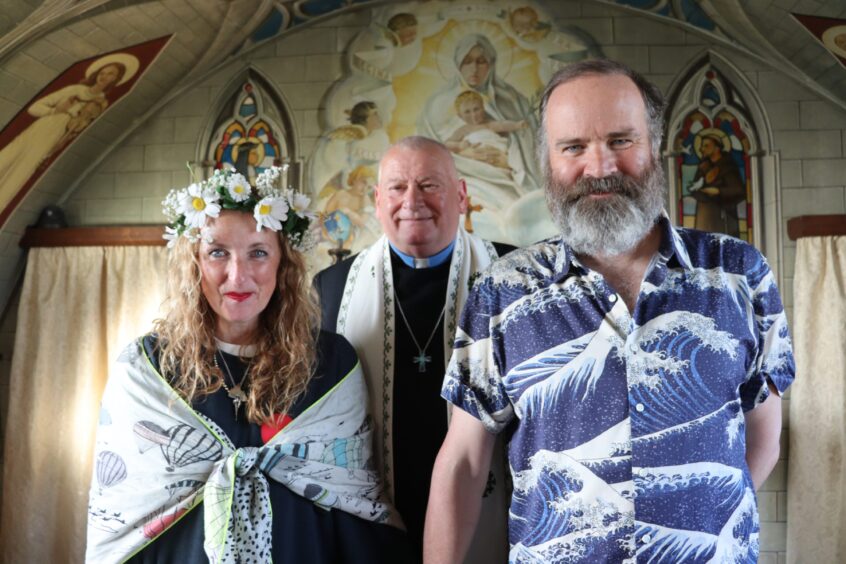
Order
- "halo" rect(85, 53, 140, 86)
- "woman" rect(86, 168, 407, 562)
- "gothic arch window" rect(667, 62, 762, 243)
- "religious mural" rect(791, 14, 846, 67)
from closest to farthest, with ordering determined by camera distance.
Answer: "woman" rect(86, 168, 407, 562), "religious mural" rect(791, 14, 846, 67), "halo" rect(85, 53, 140, 86), "gothic arch window" rect(667, 62, 762, 243)

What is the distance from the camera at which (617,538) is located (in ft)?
4.55

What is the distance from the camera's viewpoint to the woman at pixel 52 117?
423 centimetres

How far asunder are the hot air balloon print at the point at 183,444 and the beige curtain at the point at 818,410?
160 inches

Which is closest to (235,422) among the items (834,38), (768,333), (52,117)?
(768,333)

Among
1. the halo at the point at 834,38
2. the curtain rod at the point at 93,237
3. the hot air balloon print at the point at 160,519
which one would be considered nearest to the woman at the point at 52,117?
the curtain rod at the point at 93,237

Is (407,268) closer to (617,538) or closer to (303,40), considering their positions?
(617,538)

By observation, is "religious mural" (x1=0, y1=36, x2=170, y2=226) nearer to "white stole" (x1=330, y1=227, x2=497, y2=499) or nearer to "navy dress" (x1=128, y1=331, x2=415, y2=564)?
"white stole" (x1=330, y1=227, x2=497, y2=499)

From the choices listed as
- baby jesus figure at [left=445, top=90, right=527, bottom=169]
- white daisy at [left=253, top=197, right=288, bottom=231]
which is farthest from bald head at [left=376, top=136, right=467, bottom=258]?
baby jesus figure at [left=445, top=90, right=527, bottom=169]

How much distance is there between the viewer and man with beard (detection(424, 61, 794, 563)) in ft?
4.55

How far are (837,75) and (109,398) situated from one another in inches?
183

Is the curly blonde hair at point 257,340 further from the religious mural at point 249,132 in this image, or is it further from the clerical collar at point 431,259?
the religious mural at point 249,132

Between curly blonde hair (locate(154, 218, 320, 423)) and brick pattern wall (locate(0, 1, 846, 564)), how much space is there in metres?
3.27

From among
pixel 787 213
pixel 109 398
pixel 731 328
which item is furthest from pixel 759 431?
pixel 787 213

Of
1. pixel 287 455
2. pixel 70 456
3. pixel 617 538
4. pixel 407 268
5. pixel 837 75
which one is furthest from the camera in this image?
pixel 70 456
